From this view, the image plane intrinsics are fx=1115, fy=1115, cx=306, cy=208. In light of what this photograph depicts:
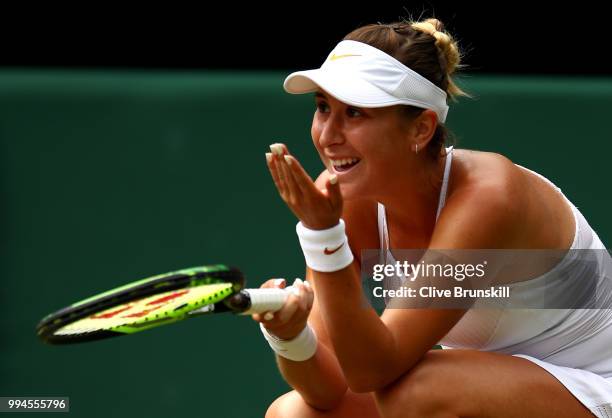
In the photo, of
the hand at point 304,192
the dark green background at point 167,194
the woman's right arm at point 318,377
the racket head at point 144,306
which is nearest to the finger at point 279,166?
the hand at point 304,192

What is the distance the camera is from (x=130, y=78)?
394 cm

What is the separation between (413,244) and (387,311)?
26 centimetres

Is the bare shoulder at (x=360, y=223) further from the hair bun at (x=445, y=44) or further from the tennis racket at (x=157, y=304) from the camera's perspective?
the tennis racket at (x=157, y=304)

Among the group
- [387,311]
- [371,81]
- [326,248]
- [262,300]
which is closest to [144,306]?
[262,300]

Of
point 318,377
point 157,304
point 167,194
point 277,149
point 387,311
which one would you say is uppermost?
point 277,149

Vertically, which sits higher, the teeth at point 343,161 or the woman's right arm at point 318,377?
the teeth at point 343,161

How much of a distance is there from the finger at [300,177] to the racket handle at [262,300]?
165 mm

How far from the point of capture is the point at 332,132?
6.07ft

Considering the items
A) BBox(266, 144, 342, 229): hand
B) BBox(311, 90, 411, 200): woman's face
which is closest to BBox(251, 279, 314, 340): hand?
BBox(266, 144, 342, 229): hand

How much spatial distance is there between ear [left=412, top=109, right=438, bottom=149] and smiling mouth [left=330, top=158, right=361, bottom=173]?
4.5 inches

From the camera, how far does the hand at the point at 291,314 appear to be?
1701 mm

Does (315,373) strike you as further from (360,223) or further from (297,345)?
(360,223)

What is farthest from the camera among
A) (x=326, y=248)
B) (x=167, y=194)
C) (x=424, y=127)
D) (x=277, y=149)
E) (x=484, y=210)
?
(x=167, y=194)

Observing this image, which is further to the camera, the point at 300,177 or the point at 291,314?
the point at 291,314
